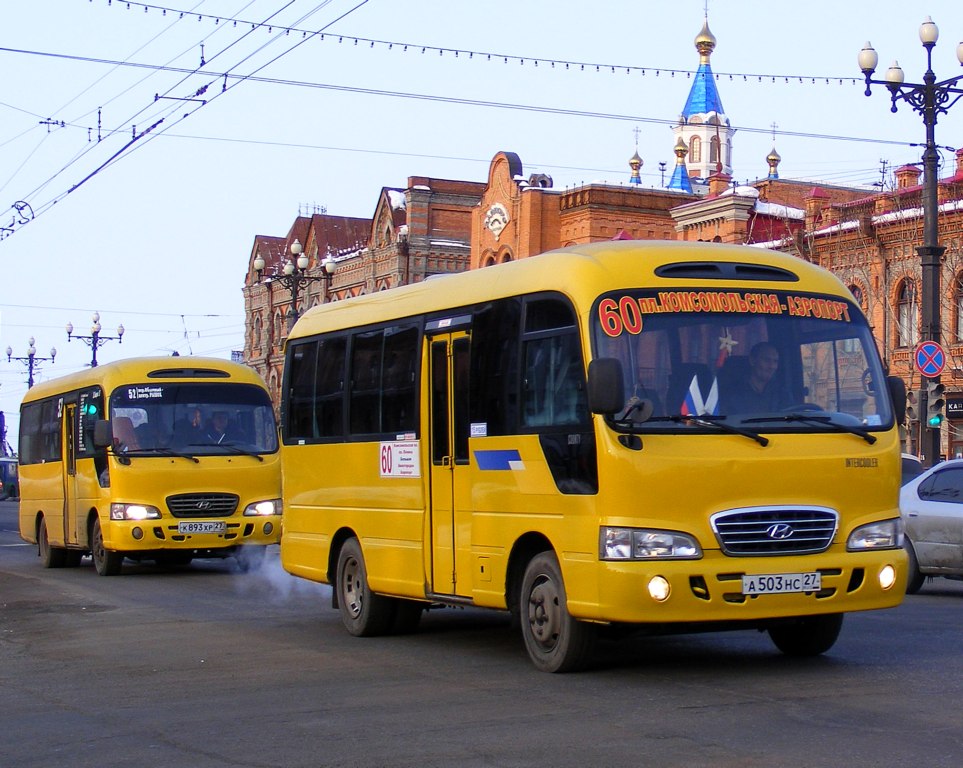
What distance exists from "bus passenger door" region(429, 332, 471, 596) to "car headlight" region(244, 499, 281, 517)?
8682 mm

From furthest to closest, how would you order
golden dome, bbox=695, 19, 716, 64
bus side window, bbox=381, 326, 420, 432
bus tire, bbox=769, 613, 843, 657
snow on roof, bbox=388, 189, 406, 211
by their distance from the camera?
golden dome, bbox=695, 19, 716, 64
snow on roof, bbox=388, 189, 406, 211
bus side window, bbox=381, 326, 420, 432
bus tire, bbox=769, 613, 843, 657

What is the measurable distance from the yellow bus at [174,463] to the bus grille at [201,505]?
1 centimetres

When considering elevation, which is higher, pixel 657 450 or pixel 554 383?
pixel 554 383

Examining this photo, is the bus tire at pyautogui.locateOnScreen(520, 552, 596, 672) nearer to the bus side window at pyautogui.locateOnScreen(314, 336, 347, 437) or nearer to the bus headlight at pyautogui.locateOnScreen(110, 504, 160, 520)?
the bus side window at pyautogui.locateOnScreen(314, 336, 347, 437)

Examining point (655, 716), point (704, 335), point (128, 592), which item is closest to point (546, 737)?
point (655, 716)

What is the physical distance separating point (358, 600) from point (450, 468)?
2.08 metres

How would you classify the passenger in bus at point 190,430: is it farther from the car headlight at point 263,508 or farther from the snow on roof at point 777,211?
the snow on roof at point 777,211

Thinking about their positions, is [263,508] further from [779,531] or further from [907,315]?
[907,315]

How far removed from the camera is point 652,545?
9.26 meters

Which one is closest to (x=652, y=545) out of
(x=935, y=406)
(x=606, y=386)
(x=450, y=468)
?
(x=606, y=386)

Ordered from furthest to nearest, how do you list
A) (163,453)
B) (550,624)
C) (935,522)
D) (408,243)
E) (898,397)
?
(408,243) < (163,453) < (935,522) < (898,397) < (550,624)

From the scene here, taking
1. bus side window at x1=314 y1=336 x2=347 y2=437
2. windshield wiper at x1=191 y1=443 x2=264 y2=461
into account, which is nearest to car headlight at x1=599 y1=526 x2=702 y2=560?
bus side window at x1=314 y1=336 x2=347 y2=437

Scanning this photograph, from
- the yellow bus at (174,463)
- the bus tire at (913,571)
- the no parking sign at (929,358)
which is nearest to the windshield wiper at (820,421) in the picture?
the bus tire at (913,571)

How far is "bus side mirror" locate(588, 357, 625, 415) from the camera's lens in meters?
9.18
